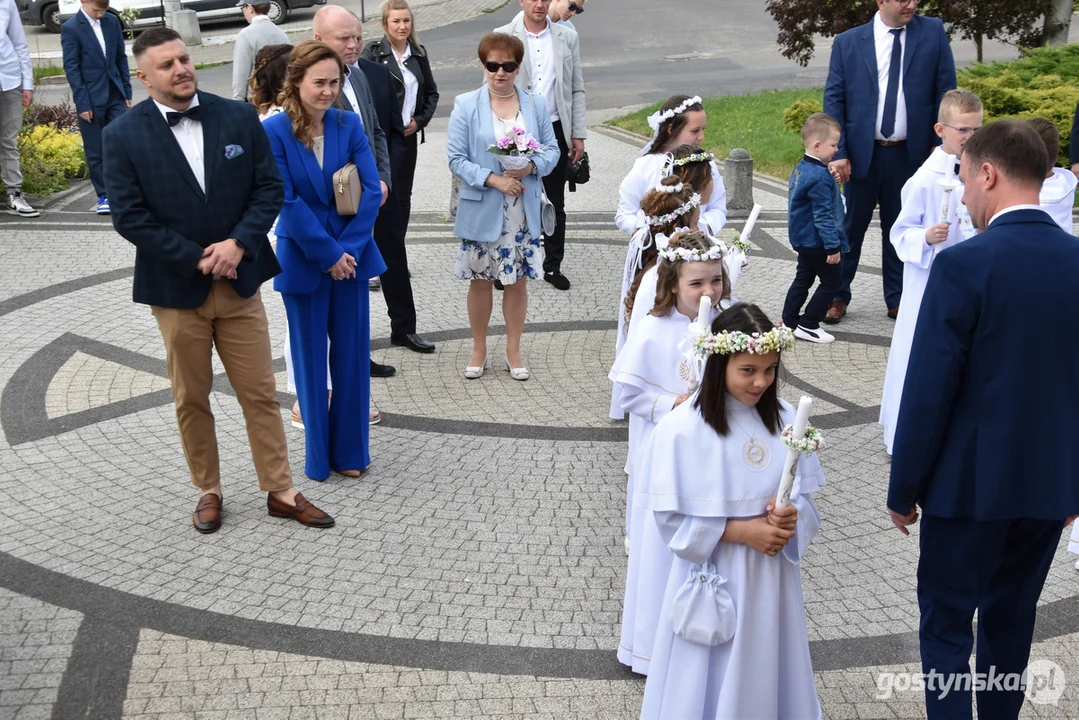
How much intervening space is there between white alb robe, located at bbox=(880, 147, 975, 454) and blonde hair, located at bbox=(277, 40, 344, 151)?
10.8ft

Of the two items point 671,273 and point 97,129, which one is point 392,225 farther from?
point 97,129

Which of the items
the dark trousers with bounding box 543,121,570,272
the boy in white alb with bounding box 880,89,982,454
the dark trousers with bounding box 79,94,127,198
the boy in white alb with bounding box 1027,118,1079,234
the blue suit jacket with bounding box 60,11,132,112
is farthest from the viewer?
the dark trousers with bounding box 79,94,127,198

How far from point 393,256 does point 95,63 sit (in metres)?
5.43

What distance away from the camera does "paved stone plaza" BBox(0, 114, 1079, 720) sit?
4.44m

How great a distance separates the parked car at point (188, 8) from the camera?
2641 cm

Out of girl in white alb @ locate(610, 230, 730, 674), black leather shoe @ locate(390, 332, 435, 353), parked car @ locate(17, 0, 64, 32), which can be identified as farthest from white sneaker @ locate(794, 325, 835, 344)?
parked car @ locate(17, 0, 64, 32)

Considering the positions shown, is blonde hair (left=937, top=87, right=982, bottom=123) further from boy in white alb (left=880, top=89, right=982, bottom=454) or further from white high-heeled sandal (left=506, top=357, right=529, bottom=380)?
white high-heeled sandal (left=506, top=357, right=529, bottom=380)

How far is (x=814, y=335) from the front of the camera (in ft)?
28.2

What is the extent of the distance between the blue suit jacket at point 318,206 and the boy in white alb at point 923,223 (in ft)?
9.85

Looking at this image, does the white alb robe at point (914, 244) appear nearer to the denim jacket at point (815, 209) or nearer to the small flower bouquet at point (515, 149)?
the denim jacket at point (815, 209)

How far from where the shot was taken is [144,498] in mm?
6047


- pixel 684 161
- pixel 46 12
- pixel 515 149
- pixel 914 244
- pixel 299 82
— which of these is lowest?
pixel 914 244

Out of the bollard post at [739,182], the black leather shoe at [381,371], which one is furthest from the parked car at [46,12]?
the black leather shoe at [381,371]

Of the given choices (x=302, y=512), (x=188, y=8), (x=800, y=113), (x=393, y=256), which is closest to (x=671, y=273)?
(x=302, y=512)
